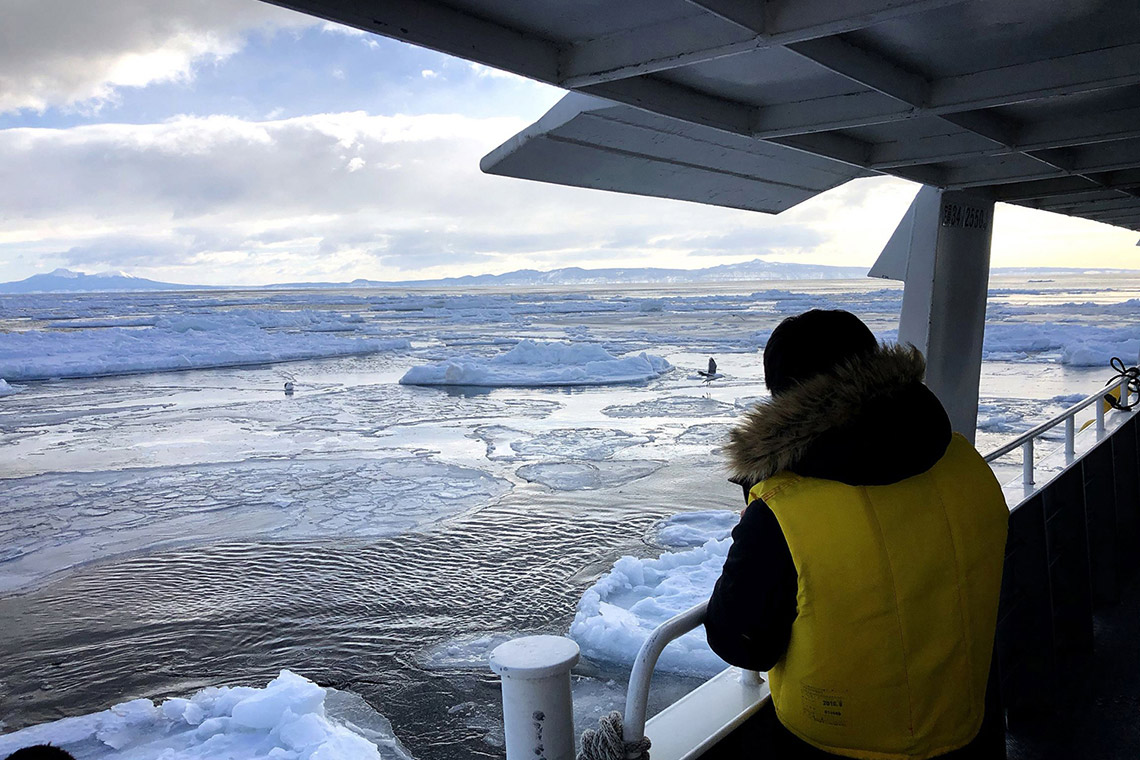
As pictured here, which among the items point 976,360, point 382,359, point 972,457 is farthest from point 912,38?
point 382,359

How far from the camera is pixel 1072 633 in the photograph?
3566 millimetres

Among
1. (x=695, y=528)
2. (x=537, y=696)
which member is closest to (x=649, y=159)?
(x=537, y=696)

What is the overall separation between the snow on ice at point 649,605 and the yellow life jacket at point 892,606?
4.34 metres

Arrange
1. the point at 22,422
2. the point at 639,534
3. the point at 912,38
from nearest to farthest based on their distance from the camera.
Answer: the point at 912,38 < the point at 639,534 < the point at 22,422

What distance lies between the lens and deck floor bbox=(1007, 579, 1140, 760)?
2.94m

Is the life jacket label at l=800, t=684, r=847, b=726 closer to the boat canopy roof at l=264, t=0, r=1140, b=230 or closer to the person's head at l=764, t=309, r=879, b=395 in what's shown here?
the person's head at l=764, t=309, r=879, b=395

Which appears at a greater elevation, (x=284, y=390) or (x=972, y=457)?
(x=972, y=457)

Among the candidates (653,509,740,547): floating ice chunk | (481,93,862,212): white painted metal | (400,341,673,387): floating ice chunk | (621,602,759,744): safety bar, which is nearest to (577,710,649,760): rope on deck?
(621,602,759,744): safety bar

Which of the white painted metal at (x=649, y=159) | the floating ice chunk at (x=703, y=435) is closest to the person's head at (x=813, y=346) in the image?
the white painted metal at (x=649, y=159)

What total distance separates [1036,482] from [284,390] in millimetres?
18686

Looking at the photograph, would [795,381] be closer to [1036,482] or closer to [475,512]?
[1036,482]

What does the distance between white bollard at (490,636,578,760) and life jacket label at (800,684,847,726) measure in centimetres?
41

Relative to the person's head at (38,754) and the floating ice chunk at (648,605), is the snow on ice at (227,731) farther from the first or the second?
the person's head at (38,754)

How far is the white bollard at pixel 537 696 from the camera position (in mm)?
1513
